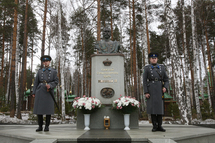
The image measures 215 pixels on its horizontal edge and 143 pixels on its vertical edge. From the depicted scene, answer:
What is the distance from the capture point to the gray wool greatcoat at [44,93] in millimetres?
4998

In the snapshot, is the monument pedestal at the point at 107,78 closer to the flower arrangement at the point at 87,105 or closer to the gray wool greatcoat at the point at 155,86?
the flower arrangement at the point at 87,105

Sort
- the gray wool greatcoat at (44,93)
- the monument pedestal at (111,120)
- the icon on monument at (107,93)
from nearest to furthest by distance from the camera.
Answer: the gray wool greatcoat at (44,93), the monument pedestal at (111,120), the icon on monument at (107,93)

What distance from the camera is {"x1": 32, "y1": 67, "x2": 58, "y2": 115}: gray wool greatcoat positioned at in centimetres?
500

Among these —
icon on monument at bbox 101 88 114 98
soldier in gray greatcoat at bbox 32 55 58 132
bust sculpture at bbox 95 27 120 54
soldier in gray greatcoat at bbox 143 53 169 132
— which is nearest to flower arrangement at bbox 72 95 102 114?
icon on monument at bbox 101 88 114 98

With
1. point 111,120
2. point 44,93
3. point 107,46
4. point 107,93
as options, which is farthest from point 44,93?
point 107,46

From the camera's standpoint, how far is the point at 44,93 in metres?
5.12

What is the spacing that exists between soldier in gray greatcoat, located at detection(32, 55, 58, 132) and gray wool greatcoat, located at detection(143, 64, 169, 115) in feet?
8.20

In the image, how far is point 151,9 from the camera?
15867 millimetres

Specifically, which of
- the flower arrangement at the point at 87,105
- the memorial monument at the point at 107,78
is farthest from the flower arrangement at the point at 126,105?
the flower arrangement at the point at 87,105

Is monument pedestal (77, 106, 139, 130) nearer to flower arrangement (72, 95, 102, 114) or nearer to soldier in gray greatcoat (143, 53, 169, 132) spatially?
flower arrangement (72, 95, 102, 114)

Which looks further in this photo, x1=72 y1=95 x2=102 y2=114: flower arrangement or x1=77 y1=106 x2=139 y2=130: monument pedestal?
x1=77 y1=106 x2=139 y2=130: monument pedestal

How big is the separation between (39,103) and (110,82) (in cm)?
245

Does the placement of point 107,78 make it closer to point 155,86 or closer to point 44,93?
point 155,86

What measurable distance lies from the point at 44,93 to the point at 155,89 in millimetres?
2918
